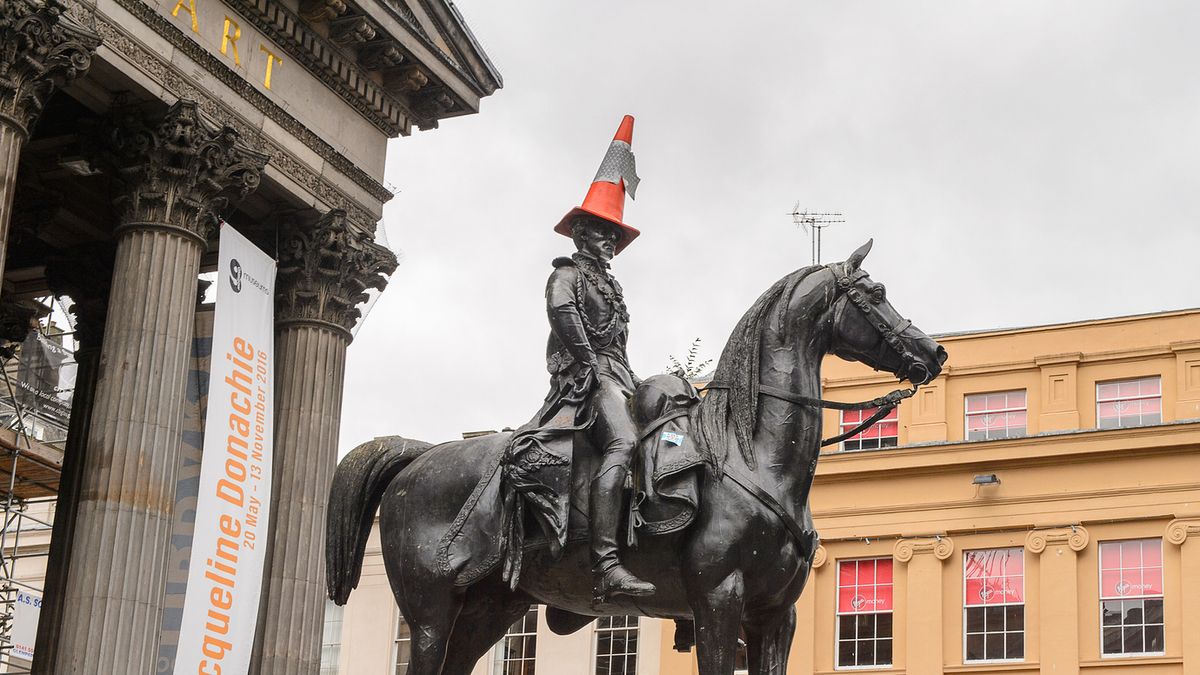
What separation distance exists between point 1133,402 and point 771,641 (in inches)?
1122

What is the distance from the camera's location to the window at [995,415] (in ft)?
124

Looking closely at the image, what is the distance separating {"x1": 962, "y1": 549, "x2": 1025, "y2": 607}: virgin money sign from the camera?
3700 centimetres

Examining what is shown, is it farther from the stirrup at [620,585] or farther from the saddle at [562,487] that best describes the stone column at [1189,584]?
the stirrup at [620,585]

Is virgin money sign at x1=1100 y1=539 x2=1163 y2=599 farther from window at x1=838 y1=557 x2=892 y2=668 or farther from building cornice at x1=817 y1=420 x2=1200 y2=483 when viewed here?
window at x1=838 y1=557 x2=892 y2=668

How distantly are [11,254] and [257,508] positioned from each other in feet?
22.5

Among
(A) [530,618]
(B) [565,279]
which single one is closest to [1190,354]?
(A) [530,618]

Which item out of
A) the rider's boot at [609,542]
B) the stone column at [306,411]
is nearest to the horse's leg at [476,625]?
the rider's boot at [609,542]

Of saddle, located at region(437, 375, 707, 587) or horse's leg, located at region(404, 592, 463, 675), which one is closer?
saddle, located at region(437, 375, 707, 587)

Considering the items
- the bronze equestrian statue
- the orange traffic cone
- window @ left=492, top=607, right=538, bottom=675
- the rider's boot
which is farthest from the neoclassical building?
window @ left=492, top=607, right=538, bottom=675

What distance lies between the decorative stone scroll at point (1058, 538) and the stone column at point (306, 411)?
16.7 metres

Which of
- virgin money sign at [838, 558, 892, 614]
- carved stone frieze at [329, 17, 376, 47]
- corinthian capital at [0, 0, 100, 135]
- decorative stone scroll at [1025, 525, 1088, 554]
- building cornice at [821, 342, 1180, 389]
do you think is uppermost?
carved stone frieze at [329, 17, 376, 47]

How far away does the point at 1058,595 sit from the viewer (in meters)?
36.2

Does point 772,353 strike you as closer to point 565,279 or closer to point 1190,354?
point 565,279

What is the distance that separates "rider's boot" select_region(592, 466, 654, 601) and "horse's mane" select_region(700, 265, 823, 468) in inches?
21.7
